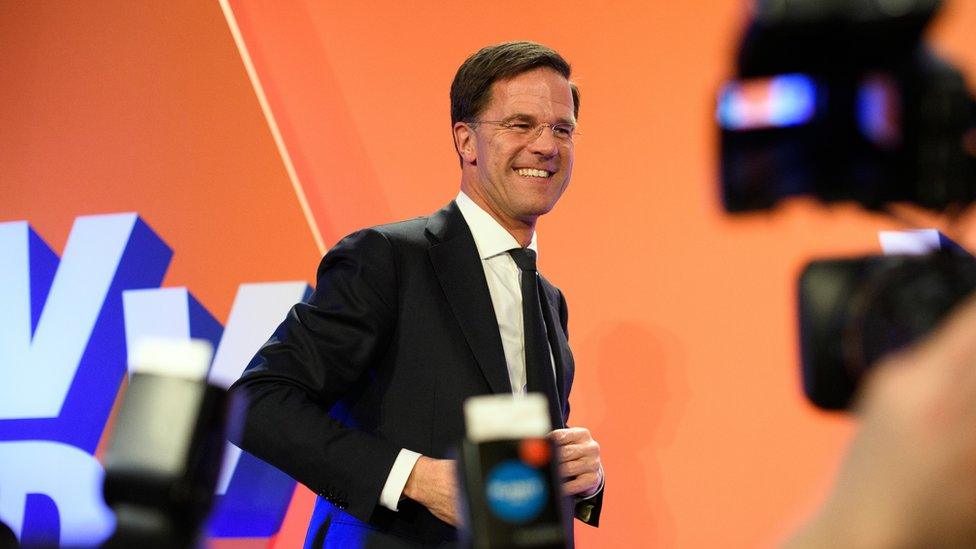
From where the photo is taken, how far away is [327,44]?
271cm

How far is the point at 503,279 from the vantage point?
5.87ft

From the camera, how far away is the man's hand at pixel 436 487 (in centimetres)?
145

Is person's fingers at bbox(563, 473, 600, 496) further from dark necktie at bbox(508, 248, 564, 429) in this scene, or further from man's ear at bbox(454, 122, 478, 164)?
man's ear at bbox(454, 122, 478, 164)

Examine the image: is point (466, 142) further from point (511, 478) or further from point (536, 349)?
point (511, 478)

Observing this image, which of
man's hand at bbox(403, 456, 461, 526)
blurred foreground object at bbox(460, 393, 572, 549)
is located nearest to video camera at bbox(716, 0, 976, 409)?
blurred foreground object at bbox(460, 393, 572, 549)

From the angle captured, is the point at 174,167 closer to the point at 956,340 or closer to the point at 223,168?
the point at 223,168

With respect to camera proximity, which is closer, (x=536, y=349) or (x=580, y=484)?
(x=580, y=484)

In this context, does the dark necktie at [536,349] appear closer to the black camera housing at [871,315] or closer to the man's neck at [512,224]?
the man's neck at [512,224]

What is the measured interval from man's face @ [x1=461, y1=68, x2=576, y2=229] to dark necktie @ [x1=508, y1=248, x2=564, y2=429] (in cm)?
15

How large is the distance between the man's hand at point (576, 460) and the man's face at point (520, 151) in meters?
0.47

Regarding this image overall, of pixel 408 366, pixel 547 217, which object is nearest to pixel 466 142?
pixel 408 366

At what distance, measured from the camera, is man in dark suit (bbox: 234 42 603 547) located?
4.99 ft

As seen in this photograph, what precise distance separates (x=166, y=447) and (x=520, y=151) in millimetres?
1396

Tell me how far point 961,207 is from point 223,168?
2.31 m
